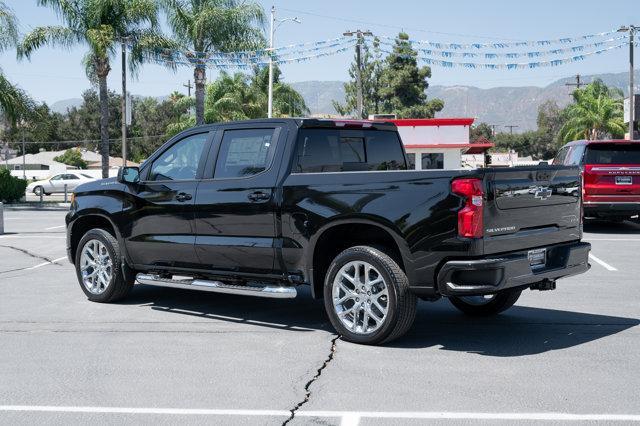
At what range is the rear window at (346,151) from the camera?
7.71 m

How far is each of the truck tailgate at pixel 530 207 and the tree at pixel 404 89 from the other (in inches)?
2773

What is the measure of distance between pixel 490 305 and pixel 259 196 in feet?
8.63

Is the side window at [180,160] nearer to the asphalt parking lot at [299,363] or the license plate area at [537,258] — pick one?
the asphalt parking lot at [299,363]

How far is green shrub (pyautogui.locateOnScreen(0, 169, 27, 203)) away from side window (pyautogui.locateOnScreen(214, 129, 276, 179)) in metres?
29.6

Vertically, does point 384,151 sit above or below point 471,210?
A: above

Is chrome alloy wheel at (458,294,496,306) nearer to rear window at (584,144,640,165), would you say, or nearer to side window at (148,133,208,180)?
side window at (148,133,208,180)

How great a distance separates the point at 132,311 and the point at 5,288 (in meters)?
2.67

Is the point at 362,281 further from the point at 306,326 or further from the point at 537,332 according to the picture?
the point at 537,332

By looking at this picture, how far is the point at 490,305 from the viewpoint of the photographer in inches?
326

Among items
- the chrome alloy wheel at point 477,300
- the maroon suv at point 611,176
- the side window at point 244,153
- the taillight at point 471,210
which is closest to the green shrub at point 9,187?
the maroon suv at point 611,176

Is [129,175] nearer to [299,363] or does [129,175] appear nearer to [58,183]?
[299,363]

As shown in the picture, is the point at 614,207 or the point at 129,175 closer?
the point at 129,175

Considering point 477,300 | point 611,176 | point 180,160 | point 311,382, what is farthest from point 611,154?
point 311,382

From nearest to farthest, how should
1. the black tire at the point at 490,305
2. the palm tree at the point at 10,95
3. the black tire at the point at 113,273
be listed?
the black tire at the point at 490,305
the black tire at the point at 113,273
the palm tree at the point at 10,95
